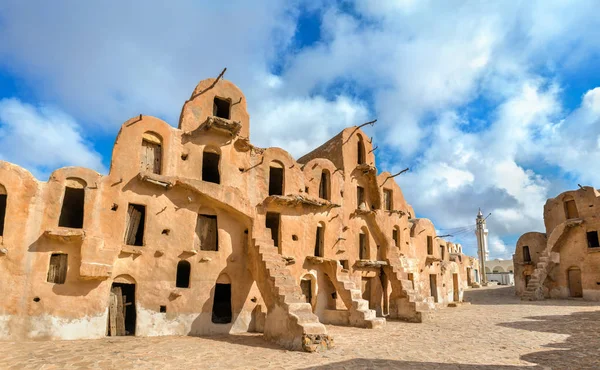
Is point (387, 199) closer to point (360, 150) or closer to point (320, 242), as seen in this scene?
point (360, 150)

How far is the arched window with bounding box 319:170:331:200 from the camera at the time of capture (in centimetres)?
2562

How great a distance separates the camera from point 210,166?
2400 cm

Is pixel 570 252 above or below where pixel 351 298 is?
above

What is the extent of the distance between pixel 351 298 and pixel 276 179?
8519 millimetres

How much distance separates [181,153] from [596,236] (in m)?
37.7

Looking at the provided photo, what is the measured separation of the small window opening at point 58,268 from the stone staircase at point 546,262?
3698 centimetres

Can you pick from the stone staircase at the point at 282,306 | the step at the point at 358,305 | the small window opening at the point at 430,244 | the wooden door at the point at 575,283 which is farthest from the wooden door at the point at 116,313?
the wooden door at the point at 575,283

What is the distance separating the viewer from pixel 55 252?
638 inches

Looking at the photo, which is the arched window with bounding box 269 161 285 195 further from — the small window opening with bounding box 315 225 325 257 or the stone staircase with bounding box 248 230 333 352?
the stone staircase with bounding box 248 230 333 352

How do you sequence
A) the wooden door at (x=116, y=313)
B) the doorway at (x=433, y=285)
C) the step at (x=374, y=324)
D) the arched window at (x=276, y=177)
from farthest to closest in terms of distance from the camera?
the doorway at (x=433, y=285)
the arched window at (x=276, y=177)
the step at (x=374, y=324)
the wooden door at (x=116, y=313)

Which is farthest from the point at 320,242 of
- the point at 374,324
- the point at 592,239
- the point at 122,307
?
the point at 592,239

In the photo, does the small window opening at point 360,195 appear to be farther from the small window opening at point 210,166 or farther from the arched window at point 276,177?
the small window opening at point 210,166

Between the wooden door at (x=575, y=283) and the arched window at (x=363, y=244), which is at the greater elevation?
the arched window at (x=363, y=244)

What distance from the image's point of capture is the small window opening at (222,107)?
22.5 m
